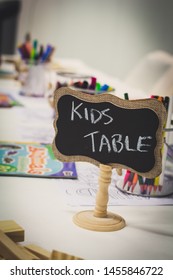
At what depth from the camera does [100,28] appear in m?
5.64

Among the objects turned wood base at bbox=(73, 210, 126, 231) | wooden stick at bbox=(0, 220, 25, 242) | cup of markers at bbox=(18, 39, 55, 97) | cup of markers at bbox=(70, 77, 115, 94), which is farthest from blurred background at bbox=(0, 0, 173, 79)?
wooden stick at bbox=(0, 220, 25, 242)

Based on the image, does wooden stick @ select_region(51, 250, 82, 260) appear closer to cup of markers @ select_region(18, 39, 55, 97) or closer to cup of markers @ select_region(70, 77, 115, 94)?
cup of markers @ select_region(70, 77, 115, 94)

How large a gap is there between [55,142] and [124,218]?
218 millimetres

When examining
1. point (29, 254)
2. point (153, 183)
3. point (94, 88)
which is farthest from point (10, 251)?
point (94, 88)

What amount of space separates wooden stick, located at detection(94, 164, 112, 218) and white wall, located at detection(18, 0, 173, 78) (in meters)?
4.19

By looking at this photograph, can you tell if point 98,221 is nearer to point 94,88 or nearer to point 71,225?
point 71,225

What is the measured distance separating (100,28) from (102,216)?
192 inches

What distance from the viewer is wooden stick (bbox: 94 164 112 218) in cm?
94

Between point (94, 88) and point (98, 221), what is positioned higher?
point (94, 88)

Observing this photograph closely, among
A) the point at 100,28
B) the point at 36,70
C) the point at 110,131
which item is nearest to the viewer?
the point at 110,131

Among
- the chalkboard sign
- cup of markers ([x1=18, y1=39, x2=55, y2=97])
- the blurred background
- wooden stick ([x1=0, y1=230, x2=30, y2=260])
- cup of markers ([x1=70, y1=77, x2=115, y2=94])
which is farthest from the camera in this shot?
the blurred background

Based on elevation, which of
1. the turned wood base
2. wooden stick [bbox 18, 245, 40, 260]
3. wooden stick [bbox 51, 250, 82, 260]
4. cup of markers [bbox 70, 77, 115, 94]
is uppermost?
cup of markers [bbox 70, 77, 115, 94]
